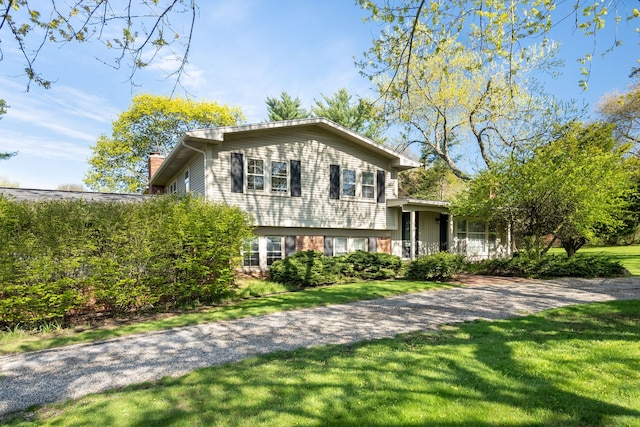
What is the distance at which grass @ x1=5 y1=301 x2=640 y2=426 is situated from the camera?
3375 millimetres

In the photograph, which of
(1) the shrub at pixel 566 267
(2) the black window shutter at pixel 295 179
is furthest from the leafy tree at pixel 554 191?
(2) the black window shutter at pixel 295 179

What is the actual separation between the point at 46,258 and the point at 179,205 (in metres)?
3.28

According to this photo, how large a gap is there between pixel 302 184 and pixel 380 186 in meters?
3.96

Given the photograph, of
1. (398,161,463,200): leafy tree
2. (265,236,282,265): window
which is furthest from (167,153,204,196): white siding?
(398,161,463,200): leafy tree

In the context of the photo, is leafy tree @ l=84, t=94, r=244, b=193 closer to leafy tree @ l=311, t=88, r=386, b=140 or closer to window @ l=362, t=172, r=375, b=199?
leafy tree @ l=311, t=88, r=386, b=140

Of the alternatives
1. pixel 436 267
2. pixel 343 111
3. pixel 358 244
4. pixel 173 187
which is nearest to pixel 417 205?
pixel 358 244

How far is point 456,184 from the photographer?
136ft

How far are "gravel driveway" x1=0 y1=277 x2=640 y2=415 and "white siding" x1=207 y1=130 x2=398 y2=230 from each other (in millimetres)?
6137

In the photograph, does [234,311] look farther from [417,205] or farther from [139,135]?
[139,135]

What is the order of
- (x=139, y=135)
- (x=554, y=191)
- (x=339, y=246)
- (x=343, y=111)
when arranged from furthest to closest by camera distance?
(x=139, y=135)
(x=343, y=111)
(x=339, y=246)
(x=554, y=191)

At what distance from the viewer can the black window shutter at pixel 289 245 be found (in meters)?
15.3

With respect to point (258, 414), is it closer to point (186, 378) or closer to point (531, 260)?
point (186, 378)

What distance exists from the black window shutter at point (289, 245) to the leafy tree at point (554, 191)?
24.9ft

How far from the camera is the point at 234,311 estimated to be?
9.00 m
